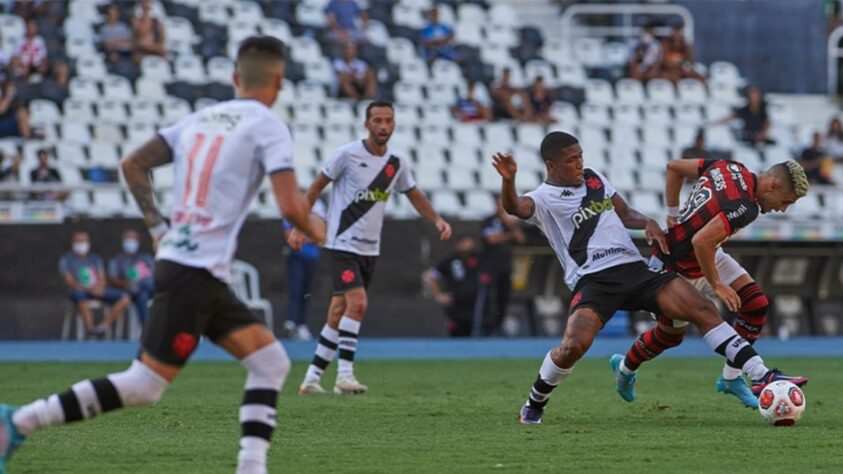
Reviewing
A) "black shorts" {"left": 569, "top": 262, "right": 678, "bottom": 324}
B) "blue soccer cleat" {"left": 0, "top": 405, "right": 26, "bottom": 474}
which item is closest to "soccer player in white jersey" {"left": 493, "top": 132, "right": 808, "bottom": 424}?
"black shorts" {"left": 569, "top": 262, "right": 678, "bottom": 324}

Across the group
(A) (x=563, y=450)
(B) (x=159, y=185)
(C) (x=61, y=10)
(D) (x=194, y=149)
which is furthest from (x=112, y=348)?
(D) (x=194, y=149)

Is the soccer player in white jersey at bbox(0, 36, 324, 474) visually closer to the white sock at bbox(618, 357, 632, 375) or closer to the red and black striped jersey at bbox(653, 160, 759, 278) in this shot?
the red and black striped jersey at bbox(653, 160, 759, 278)

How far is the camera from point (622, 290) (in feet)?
32.9

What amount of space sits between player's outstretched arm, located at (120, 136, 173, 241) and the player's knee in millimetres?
617

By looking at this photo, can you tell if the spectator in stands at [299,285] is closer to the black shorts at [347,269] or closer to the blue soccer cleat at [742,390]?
the black shorts at [347,269]

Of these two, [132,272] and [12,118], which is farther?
[12,118]

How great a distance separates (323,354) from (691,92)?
1725cm

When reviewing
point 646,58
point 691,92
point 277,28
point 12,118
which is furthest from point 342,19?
point 12,118

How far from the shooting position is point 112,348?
2030 cm

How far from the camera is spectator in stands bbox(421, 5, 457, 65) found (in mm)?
28250

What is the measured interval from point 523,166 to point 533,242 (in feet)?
6.52

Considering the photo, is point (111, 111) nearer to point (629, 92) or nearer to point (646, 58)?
point (629, 92)

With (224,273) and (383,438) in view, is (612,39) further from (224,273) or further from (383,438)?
(224,273)

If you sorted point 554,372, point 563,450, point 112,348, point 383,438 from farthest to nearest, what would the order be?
point 112,348 → point 554,372 → point 383,438 → point 563,450
